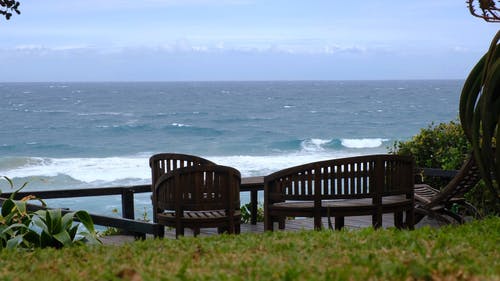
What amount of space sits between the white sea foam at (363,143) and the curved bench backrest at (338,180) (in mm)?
43481

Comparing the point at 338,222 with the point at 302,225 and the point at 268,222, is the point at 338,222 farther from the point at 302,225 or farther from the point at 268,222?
the point at 302,225

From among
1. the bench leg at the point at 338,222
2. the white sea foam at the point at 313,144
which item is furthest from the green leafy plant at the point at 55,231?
the white sea foam at the point at 313,144

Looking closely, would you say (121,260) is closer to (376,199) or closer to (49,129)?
(376,199)

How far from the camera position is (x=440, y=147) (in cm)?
1097

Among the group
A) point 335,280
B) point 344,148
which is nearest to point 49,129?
point 344,148

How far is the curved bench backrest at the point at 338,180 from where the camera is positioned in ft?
23.7

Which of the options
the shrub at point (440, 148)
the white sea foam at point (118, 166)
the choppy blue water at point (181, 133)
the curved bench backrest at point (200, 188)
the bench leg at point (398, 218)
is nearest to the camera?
the curved bench backrest at point (200, 188)

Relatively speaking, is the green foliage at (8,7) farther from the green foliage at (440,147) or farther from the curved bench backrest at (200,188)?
the green foliage at (440,147)

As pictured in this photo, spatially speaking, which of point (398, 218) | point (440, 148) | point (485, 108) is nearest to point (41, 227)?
point (485, 108)

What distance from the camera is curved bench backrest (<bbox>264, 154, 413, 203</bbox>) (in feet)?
23.7

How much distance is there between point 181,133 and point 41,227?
51186 millimetres

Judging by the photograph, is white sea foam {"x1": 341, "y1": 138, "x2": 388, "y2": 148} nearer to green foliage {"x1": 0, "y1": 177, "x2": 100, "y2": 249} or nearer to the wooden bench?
the wooden bench

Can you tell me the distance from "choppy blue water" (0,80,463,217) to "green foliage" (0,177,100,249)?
68.5 ft

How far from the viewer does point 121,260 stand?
4.44m
